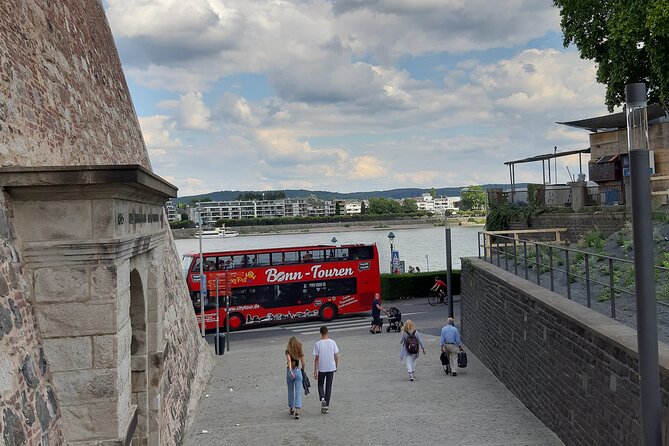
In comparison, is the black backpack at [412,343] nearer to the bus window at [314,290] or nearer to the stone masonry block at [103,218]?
the stone masonry block at [103,218]

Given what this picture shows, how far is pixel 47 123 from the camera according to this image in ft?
22.9

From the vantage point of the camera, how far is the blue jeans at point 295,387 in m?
11.3

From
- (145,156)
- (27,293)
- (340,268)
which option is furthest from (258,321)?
(27,293)

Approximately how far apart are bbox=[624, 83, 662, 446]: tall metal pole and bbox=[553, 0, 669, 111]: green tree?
14.0 m

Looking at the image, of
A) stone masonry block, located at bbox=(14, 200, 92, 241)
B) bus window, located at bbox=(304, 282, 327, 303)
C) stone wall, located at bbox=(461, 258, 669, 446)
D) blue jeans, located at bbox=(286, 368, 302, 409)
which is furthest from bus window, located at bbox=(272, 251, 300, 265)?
stone masonry block, located at bbox=(14, 200, 92, 241)

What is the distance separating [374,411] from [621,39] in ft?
46.7

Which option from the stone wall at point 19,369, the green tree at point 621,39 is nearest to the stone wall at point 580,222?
the green tree at point 621,39

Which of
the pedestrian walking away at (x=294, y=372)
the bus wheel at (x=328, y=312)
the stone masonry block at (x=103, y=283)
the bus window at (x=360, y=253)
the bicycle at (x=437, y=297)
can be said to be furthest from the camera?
the bicycle at (x=437, y=297)

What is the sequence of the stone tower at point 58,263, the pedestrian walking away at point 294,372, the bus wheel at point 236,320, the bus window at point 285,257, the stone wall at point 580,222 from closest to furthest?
the stone tower at point 58,263, the pedestrian walking away at point 294,372, the stone wall at point 580,222, the bus wheel at point 236,320, the bus window at point 285,257

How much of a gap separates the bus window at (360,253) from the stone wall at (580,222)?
22.3 feet

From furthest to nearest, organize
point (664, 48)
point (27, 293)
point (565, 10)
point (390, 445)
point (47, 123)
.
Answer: point (565, 10), point (664, 48), point (390, 445), point (47, 123), point (27, 293)

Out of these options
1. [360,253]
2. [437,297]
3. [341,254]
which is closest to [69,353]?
[341,254]

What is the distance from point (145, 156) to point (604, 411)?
1034cm

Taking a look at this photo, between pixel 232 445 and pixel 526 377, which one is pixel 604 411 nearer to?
pixel 526 377
